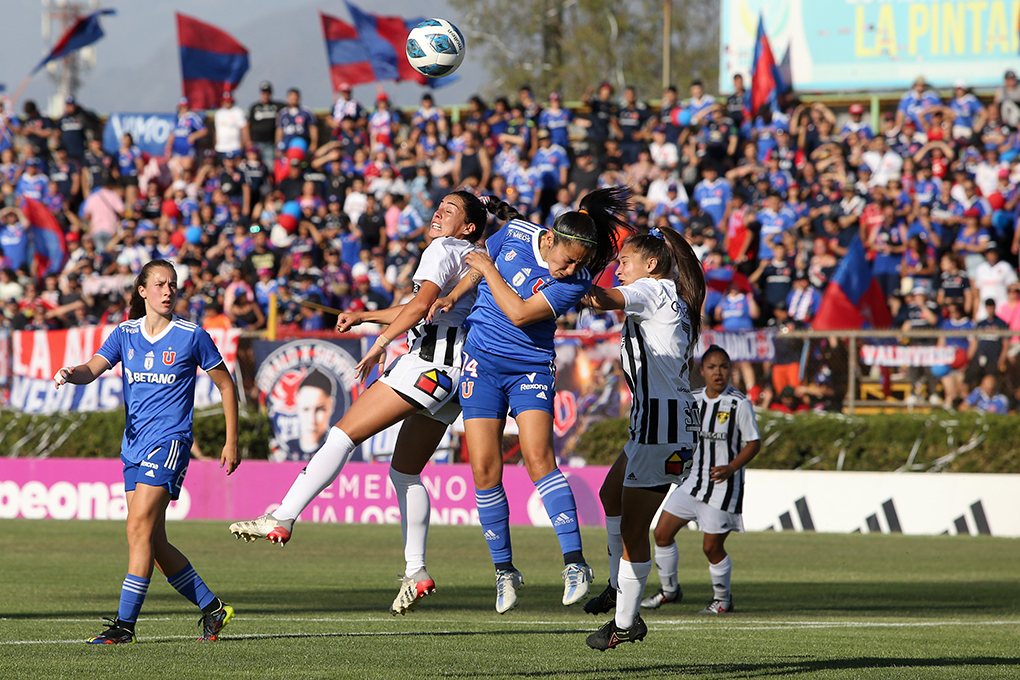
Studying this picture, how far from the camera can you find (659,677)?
6828 millimetres

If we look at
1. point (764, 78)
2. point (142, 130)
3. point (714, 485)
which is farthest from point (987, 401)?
point (142, 130)

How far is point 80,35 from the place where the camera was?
2897 centimetres

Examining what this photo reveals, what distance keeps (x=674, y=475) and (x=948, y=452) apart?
36.6 feet

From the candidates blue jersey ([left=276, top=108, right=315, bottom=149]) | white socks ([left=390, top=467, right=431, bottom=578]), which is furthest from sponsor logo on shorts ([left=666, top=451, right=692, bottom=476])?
blue jersey ([left=276, top=108, right=315, bottom=149])

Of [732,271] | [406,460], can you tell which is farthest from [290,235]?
[406,460]

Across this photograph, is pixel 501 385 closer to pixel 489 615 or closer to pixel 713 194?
pixel 489 615

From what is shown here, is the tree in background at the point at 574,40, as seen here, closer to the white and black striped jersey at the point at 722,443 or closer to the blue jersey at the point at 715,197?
the blue jersey at the point at 715,197

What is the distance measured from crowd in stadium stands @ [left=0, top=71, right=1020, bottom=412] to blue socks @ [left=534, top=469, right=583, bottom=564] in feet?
34.3

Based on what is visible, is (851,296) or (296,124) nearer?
(851,296)

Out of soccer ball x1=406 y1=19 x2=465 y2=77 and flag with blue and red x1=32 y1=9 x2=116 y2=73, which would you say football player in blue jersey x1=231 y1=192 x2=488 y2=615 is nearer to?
soccer ball x1=406 y1=19 x2=465 y2=77

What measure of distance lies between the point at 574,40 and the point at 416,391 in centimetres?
4454

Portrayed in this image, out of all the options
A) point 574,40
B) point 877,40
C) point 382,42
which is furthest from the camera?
point 574,40

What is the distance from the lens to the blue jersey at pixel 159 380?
7.94m

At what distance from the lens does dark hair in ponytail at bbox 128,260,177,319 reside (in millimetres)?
8156
